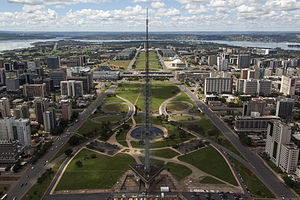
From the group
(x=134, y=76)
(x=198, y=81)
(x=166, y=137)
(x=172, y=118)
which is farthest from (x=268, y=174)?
(x=134, y=76)

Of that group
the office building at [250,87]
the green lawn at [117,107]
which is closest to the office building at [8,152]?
the green lawn at [117,107]

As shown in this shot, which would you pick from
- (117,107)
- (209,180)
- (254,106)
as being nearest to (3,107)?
(117,107)

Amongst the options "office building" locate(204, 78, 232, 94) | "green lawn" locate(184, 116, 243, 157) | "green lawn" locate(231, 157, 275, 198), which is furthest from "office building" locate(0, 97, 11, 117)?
"office building" locate(204, 78, 232, 94)

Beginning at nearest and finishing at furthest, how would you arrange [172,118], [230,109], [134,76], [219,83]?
[172,118] < [230,109] < [219,83] < [134,76]

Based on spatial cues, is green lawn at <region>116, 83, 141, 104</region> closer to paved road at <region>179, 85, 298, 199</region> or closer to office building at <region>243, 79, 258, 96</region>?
paved road at <region>179, 85, 298, 199</region>

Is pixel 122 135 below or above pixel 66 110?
below

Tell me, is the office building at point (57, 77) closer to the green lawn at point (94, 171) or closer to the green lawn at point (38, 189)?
the green lawn at point (94, 171)

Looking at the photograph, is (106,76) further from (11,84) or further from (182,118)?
(182,118)

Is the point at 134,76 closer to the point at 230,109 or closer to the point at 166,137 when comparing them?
the point at 230,109
